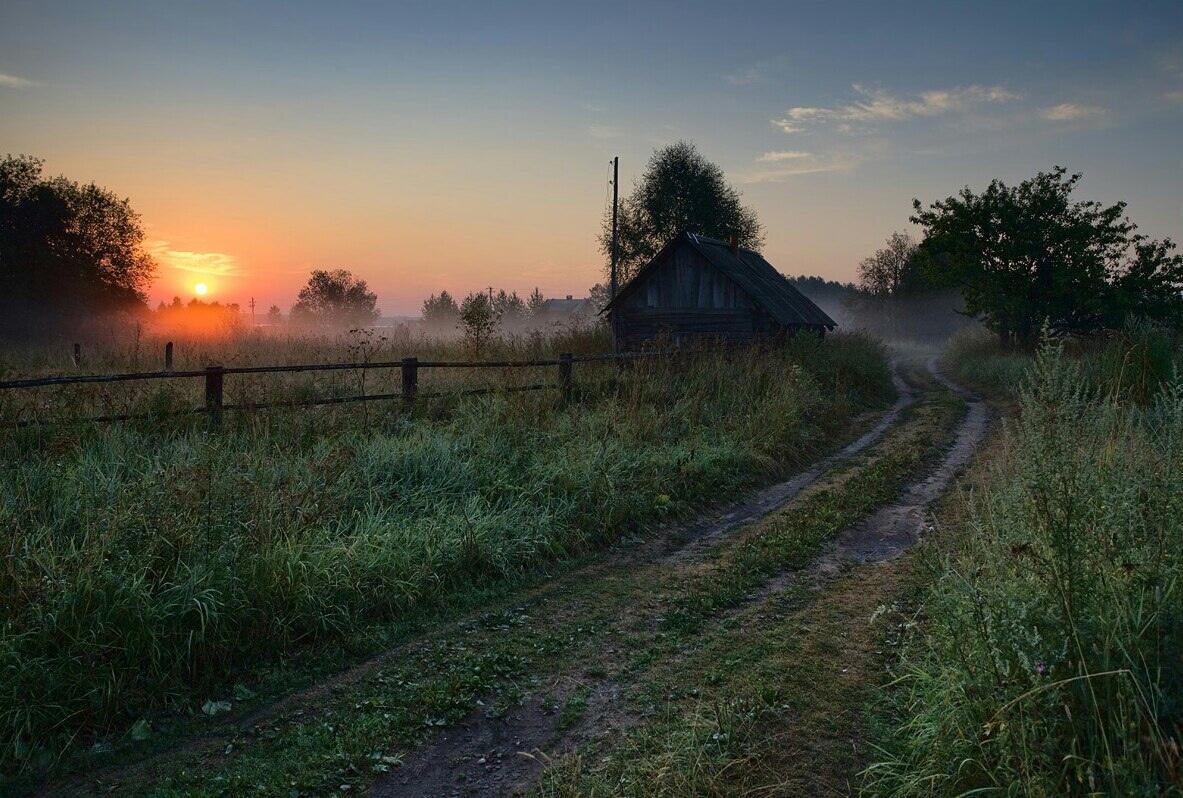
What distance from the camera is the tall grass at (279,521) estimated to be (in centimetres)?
440

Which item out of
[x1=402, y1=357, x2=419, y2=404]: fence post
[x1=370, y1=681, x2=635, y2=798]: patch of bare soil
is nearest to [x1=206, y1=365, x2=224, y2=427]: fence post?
[x1=402, y1=357, x2=419, y2=404]: fence post

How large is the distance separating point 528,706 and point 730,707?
1211 mm

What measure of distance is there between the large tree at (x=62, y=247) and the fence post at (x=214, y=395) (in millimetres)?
33922

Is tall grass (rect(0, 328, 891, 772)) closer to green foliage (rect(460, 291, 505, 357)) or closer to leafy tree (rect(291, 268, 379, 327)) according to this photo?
green foliage (rect(460, 291, 505, 357))

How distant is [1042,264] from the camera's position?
2794cm

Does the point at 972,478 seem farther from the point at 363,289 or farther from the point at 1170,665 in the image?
the point at 363,289

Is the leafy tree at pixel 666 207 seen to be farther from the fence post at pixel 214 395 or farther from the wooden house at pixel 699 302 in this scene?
the fence post at pixel 214 395

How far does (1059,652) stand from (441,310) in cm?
9389

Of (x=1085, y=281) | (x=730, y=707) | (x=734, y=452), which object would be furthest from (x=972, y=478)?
(x=1085, y=281)

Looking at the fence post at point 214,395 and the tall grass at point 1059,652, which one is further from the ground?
the fence post at point 214,395

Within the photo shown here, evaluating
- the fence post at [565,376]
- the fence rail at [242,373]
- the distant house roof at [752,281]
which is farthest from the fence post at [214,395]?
the distant house roof at [752,281]

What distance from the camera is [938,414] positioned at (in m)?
16.3

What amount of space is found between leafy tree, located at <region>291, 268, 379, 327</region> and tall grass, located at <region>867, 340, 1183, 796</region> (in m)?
72.9

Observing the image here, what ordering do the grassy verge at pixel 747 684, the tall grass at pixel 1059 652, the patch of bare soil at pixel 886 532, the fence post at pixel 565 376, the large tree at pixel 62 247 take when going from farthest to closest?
1. the large tree at pixel 62 247
2. the fence post at pixel 565 376
3. the patch of bare soil at pixel 886 532
4. the grassy verge at pixel 747 684
5. the tall grass at pixel 1059 652
